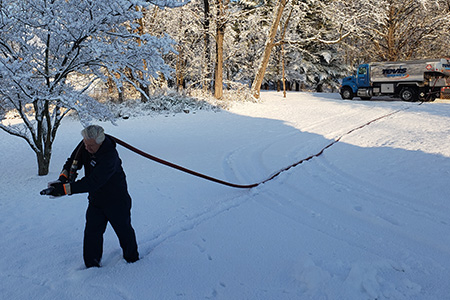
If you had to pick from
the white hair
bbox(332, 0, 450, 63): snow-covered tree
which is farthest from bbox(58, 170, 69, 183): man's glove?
bbox(332, 0, 450, 63): snow-covered tree

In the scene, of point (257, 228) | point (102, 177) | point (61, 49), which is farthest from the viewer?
point (61, 49)

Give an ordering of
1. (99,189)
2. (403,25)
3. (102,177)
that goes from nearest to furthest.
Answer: (102,177), (99,189), (403,25)

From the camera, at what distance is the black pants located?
9.79 feet

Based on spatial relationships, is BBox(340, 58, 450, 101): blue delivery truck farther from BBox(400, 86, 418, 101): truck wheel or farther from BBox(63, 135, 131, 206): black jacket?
BBox(63, 135, 131, 206): black jacket

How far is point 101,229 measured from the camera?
3.06 meters

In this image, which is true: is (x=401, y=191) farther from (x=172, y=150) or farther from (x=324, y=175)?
(x=172, y=150)

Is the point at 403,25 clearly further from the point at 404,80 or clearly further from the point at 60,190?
the point at 60,190

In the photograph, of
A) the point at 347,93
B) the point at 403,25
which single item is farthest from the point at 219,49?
the point at 403,25

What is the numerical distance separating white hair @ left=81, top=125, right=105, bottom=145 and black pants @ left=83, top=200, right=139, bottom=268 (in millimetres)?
699

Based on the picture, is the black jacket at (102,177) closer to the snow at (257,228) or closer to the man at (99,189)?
the man at (99,189)

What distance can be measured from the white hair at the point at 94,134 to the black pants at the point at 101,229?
0.70 meters

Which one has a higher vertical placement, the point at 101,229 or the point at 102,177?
the point at 102,177

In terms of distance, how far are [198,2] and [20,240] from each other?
24.4 meters

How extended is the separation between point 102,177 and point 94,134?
0.42 meters
